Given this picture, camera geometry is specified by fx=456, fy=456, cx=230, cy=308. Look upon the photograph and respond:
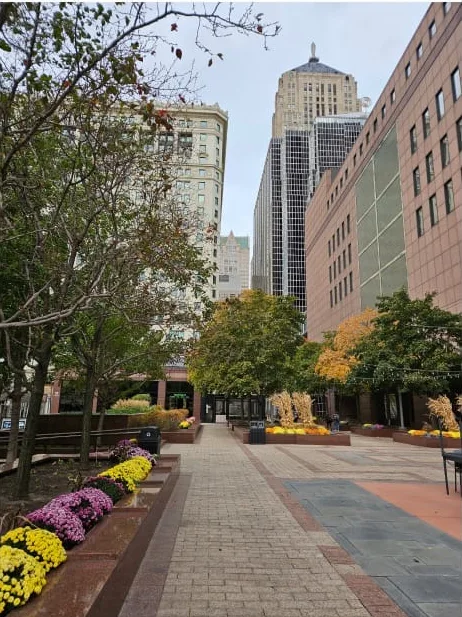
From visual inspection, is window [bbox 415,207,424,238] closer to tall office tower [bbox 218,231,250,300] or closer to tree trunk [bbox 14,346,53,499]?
tall office tower [bbox 218,231,250,300]

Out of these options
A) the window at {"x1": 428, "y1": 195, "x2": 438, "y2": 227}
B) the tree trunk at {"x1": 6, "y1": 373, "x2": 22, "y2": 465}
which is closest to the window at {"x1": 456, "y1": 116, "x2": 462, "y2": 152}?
the window at {"x1": 428, "y1": 195, "x2": 438, "y2": 227}

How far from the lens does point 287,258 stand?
422 feet

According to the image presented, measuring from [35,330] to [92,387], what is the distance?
194cm

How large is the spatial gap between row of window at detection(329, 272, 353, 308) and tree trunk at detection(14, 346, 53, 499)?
49.7m

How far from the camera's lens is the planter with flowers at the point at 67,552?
296 centimetres

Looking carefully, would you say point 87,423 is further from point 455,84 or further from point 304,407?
point 455,84

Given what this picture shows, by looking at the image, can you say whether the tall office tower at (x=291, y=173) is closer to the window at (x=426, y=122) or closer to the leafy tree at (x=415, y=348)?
the window at (x=426, y=122)

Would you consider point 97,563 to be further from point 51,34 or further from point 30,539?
point 51,34

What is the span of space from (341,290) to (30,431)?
5414 cm

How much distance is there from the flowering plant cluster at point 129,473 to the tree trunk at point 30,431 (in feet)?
4.44

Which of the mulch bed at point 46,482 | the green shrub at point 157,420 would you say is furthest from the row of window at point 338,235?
the mulch bed at point 46,482

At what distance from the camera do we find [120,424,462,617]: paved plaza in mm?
4129

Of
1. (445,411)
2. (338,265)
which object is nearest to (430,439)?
(445,411)

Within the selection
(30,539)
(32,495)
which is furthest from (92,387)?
(30,539)
